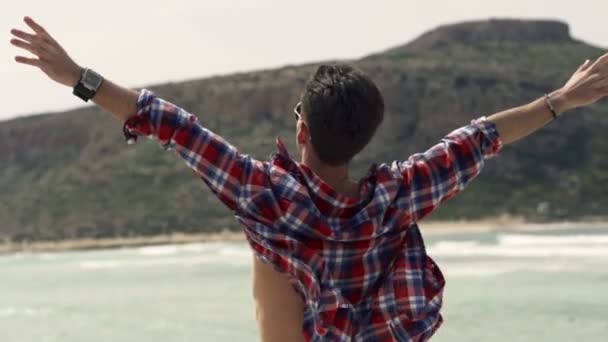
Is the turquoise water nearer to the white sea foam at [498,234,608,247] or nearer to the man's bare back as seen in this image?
the white sea foam at [498,234,608,247]

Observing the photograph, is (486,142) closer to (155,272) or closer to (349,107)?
(349,107)

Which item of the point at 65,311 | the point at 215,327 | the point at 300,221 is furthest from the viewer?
the point at 65,311

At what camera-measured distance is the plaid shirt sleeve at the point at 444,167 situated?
1818 millimetres

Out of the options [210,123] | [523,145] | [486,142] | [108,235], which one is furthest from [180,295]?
[210,123]

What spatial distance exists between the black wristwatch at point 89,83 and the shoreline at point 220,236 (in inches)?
1489

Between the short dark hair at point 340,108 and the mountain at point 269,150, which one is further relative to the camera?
the mountain at point 269,150

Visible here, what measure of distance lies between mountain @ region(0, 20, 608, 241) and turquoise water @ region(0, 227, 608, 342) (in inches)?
856

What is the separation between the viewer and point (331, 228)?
1.73 m

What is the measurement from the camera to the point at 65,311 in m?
13.6

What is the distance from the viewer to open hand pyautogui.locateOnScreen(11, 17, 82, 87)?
176cm

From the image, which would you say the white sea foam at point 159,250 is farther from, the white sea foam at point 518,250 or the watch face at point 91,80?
the watch face at point 91,80

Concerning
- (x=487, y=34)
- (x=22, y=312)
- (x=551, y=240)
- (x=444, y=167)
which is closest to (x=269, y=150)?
(x=551, y=240)

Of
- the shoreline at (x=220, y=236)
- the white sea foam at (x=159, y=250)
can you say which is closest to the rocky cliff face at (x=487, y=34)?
the shoreline at (x=220, y=236)

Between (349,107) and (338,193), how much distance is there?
0.49 ft
